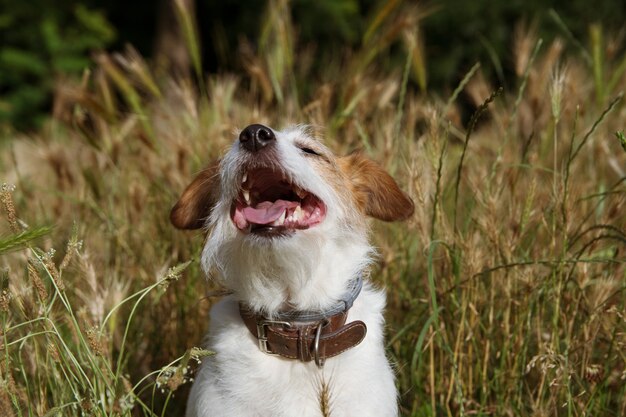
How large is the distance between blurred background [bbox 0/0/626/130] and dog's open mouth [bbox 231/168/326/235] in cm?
642

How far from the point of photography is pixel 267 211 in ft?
9.17

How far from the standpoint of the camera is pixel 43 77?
14555 millimetres

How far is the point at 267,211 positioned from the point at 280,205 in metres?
0.06

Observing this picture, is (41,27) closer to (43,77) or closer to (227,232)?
(43,77)

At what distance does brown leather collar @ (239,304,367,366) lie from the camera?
277 cm

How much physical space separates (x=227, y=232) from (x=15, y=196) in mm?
2548

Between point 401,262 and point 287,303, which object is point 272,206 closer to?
point 287,303

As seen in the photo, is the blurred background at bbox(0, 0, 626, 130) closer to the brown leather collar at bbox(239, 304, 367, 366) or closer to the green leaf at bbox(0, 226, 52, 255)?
the brown leather collar at bbox(239, 304, 367, 366)

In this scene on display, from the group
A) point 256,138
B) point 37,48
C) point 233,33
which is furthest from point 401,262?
point 37,48

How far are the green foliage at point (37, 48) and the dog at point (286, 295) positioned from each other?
1166 centimetres

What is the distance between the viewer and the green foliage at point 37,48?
14.0 metres

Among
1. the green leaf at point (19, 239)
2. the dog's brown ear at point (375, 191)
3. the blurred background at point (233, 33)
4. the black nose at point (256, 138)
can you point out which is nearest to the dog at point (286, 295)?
the black nose at point (256, 138)

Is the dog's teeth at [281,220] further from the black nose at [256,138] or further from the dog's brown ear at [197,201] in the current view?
the dog's brown ear at [197,201]

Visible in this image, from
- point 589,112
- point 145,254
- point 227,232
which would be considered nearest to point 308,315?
point 227,232
